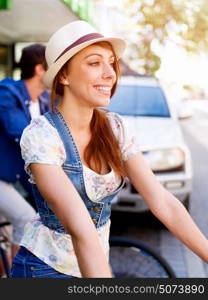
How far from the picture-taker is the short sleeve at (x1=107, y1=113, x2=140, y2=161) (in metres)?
1.68

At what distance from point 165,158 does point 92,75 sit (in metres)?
3.45

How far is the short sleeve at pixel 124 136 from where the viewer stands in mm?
1681

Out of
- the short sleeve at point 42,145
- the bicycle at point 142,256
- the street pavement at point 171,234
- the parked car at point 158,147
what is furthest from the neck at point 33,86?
the street pavement at point 171,234

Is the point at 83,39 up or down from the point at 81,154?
up

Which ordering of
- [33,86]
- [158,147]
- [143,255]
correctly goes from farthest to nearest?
[158,147], [33,86], [143,255]

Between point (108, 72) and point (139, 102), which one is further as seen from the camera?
point (139, 102)

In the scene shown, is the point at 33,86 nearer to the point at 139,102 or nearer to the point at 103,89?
the point at 103,89

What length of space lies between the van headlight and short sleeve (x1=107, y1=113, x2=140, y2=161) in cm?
318

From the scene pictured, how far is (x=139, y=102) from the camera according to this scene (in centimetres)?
603

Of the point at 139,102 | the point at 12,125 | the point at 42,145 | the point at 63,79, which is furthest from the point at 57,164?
the point at 139,102

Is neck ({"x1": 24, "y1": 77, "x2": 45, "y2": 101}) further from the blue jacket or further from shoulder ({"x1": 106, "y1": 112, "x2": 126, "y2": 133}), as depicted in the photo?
shoulder ({"x1": 106, "y1": 112, "x2": 126, "y2": 133})

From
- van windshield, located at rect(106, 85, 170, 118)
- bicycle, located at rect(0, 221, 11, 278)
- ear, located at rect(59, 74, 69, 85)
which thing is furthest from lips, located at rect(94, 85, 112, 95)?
van windshield, located at rect(106, 85, 170, 118)

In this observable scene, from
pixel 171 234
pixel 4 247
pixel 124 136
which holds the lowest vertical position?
pixel 171 234

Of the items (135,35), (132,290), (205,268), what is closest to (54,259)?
A: (132,290)
